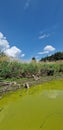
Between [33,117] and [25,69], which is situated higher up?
[25,69]

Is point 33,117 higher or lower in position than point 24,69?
lower

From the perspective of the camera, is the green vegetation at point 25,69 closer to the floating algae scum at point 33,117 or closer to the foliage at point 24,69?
the foliage at point 24,69

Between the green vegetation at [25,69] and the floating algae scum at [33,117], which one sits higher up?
the green vegetation at [25,69]

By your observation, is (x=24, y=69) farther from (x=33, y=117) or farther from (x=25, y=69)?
(x=33, y=117)

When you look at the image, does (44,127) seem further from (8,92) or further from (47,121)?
(8,92)

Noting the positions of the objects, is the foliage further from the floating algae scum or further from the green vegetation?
the floating algae scum

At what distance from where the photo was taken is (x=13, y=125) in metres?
3.32

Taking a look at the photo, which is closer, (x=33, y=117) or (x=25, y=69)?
(x=33, y=117)

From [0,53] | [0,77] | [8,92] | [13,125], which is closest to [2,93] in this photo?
[8,92]

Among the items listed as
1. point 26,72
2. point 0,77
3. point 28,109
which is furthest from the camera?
point 26,72

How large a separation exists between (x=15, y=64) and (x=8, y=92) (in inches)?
153

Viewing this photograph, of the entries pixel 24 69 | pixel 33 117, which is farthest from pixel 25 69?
pixel 33 117

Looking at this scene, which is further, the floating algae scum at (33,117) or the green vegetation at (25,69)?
the green vegetation at (25,69)

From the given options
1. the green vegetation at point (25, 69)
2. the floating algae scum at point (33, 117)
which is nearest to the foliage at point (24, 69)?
the green vegetation at point (25, 69)
